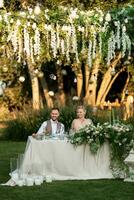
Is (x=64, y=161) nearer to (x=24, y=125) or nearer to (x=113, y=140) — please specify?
(x=113, y=140)

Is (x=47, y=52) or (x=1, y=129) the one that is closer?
(x=47, y=52)

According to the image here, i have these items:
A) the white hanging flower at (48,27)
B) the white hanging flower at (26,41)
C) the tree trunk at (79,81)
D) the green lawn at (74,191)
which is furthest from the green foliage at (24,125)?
the green lawn at (74,191)

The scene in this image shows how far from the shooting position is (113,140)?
1067 cm

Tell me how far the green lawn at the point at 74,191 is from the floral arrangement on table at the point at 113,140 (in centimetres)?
34

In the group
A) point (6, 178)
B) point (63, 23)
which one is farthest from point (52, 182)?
point (63, 23)

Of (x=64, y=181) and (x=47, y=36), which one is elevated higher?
(x=47, y=36)

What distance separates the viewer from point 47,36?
12.2 meters

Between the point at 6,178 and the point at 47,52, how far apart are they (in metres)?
3.17

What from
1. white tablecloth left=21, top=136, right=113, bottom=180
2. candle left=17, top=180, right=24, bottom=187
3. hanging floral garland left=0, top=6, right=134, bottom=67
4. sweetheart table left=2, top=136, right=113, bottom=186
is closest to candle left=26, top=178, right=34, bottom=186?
candle left=17, top=180, right=24, bottom=187

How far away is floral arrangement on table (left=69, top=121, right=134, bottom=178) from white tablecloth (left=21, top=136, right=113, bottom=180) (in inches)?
4.3

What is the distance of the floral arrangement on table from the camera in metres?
10.6

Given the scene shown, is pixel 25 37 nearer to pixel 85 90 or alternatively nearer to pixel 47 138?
pixel 47 138

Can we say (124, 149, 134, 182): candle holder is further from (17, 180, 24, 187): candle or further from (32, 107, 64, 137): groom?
(17, 180, 24, 187): candle

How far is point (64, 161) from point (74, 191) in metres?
1.19
